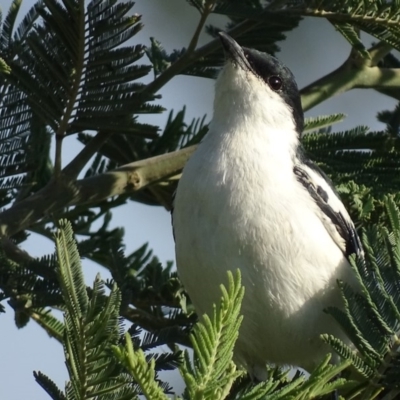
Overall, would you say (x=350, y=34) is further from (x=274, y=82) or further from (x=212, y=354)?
(x=212, y=354)

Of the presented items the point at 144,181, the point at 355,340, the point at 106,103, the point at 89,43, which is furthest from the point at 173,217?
the point at 355,340

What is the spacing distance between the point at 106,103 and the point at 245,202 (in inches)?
26.9

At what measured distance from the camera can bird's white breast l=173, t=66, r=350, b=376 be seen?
3.73 m

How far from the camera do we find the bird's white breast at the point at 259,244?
12.2ft

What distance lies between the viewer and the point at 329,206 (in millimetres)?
4051

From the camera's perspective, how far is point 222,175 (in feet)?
12.9

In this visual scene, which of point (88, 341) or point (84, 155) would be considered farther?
point (84, 155)

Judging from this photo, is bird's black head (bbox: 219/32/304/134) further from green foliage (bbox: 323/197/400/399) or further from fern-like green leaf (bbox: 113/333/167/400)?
fern-like green leaf (bbox: 113/333/167/400)

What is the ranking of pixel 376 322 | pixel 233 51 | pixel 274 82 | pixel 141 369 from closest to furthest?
pixel 141 369
pixel 376 322
pixel 233 51
pixel 274 82

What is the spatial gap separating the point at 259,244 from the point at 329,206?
1.62 feet

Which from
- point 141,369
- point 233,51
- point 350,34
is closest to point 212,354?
point 141,369

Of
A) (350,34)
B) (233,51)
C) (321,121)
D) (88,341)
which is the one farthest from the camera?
(321,121)

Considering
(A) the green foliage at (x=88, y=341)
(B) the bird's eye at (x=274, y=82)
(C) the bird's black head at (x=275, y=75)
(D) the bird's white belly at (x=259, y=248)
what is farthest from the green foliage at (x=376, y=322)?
(B) the bird's eye at (x=274, y=82)

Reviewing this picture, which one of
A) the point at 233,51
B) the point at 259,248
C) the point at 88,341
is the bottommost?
the point at 88,341
